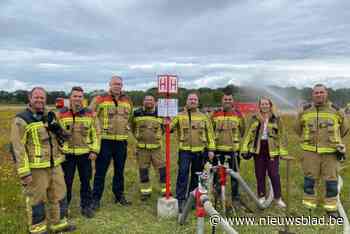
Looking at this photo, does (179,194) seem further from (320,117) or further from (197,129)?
(320,117)

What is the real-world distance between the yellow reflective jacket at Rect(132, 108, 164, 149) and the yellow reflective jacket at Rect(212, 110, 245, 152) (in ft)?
3.83

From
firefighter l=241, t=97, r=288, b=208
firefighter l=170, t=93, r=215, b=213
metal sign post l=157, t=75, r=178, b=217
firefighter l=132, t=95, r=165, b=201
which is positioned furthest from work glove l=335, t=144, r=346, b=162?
firefighter l=132, t=95, r=165, b=201

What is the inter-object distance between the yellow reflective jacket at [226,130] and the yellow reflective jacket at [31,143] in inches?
121

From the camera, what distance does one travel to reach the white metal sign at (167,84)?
21.9ft

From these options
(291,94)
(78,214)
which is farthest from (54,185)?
(291,94)

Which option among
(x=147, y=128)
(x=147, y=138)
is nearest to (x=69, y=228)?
(x=147, y=138)

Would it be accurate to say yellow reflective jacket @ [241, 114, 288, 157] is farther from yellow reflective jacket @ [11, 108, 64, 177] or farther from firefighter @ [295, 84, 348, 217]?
yellow reflective jacket @ [11, 108, 64, 177]

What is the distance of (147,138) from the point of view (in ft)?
25.2

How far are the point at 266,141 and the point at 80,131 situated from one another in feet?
11.1

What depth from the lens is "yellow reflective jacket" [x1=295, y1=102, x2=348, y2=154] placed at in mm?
6469

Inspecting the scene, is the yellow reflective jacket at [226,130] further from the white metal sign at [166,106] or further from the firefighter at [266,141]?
the white metal sign at [166,106]

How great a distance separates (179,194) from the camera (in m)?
7.16

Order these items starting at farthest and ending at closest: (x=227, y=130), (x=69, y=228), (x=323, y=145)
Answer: (x=227, y=130) → (x=323, y=145) → (x=69, y=228)

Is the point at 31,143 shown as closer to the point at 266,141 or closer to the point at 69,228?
the point at 69,228
